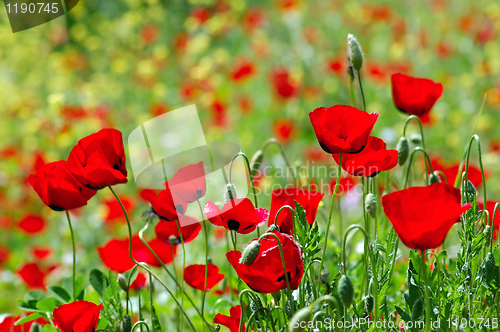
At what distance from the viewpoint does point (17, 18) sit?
5230 mm

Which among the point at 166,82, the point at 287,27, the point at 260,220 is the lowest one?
the point at 260,220

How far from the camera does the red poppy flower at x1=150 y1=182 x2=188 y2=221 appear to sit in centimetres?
97

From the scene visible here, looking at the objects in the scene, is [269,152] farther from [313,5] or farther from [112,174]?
[313,5]

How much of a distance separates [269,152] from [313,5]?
10.3ft

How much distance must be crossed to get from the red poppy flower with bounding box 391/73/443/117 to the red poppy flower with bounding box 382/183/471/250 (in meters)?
0.53

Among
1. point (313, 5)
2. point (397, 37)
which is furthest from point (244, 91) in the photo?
point (313, 5)

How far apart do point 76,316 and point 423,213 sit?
67cm

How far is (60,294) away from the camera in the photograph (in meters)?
1.23

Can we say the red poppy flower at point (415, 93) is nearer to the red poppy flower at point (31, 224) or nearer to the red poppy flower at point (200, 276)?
the red poppy flower at point (200, 276)

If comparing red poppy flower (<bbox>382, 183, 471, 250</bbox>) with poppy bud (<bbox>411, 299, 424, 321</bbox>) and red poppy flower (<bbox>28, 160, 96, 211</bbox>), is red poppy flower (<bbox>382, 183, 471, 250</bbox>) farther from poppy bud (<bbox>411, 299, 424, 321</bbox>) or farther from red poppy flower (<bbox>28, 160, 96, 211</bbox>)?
red poppy flower (<bbox>28, 160, 96, 211</bbox>)

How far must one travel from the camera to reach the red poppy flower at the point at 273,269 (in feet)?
2.59

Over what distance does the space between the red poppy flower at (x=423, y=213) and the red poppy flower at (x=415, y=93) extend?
535 millimetres

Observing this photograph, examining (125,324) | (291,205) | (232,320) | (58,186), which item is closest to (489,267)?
(291,205)

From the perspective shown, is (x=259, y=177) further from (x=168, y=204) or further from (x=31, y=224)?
(x=168, y=204)
